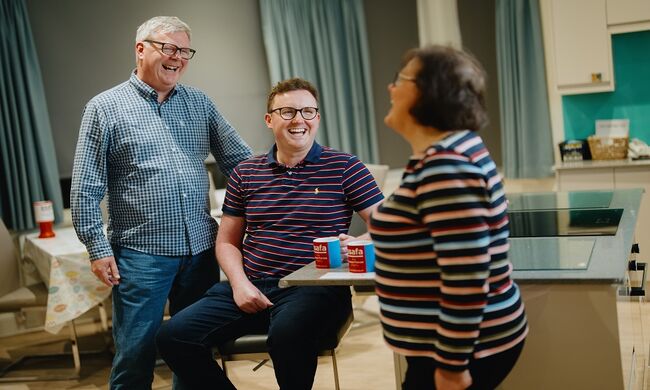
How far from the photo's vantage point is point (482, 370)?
4.82 feet

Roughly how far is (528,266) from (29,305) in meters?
2.83

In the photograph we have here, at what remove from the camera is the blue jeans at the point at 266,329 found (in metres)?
2.13

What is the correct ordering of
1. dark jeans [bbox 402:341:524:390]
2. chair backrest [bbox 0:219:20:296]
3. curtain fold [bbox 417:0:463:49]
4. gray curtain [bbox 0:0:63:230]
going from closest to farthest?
dark jeans [bbox 402:341:524:390] < chair backrest [bbox 0:219:20:296] < gray curtain [bbox 0:0:63:230] < curtain fold [bbox 417:0:463:49]

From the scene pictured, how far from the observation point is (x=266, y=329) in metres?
2.34

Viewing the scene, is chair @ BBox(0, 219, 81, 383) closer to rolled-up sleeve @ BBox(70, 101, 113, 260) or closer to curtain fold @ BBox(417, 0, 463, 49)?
rolled-up sleeve @ BBox(70, 101, 113, 260)

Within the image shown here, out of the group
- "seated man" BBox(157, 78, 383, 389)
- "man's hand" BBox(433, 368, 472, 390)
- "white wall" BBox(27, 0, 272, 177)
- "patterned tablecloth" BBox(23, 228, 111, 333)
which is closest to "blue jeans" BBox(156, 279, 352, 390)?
"seated man" BBox(157, 78, 383, 389)

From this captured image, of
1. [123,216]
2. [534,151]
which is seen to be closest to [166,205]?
[123,216]

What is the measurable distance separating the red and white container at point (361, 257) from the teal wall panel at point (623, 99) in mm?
3228

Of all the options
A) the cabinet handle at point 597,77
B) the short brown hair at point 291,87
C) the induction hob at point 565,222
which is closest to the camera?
the induction hob at point 565,222

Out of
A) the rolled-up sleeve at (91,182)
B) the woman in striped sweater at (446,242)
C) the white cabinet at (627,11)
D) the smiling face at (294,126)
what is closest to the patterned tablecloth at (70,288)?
the rolled-up sleeve at (91,182)

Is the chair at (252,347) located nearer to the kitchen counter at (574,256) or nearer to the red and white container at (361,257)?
the red and white container at (361,257)

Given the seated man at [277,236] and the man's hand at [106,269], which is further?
the man's hand at [106,269]

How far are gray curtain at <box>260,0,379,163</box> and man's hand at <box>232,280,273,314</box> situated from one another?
10.2 ft

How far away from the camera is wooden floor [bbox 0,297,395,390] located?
10.9 ft
